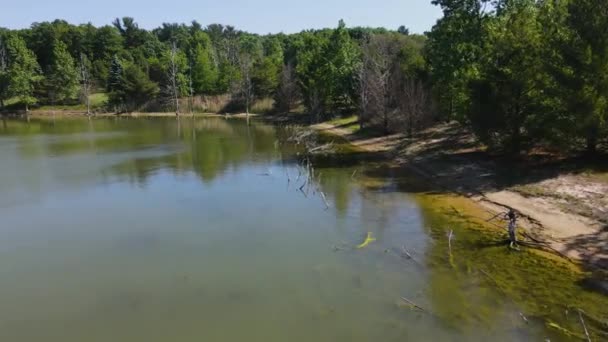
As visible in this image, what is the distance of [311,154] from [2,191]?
61.7 feet

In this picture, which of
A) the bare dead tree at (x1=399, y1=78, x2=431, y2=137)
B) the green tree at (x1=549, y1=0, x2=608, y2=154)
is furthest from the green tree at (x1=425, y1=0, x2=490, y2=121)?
the green tree at (x1=549, y1=0, x2=608, y2=154)

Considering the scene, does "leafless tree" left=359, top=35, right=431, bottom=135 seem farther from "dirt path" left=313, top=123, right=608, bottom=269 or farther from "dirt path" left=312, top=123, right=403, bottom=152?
"dirt path" left=313, top=123, right=608, bottom=269

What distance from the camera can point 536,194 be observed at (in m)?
17.9

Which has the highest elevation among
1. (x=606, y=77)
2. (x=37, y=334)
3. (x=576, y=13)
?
(x=576, y=13)

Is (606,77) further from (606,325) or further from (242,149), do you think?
(242,149)

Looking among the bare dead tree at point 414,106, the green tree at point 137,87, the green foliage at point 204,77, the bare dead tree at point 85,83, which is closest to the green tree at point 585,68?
the bare dead tree at point 414,106

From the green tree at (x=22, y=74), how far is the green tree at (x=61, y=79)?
85.5 inches

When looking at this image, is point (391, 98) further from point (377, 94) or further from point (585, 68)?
point (585, 68)

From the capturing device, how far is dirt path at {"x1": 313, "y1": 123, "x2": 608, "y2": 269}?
1386 centimetres

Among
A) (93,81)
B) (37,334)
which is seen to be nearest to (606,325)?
(37,334)

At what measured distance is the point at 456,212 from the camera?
17797mm

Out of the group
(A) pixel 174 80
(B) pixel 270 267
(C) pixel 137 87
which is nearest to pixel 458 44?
(B) pixel 270 267

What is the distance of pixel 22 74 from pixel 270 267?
7816 cm

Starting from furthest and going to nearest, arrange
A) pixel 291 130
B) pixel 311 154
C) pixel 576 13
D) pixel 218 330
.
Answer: pixel 291 130 → pixel 311 154 → pixel 576 13 → pixel 218 330
